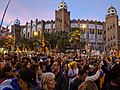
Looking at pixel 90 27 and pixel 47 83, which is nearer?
pixel 47 83

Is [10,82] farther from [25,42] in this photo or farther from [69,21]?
[69,21]

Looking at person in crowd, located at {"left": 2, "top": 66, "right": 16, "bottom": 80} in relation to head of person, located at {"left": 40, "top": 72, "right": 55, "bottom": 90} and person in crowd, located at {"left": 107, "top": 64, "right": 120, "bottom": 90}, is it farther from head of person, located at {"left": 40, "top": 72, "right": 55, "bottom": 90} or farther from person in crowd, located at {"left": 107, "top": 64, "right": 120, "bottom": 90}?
person in crowd, located at {"left": 107, "top": 64, "right": 120, "bottom": 90}

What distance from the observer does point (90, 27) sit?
131 meters

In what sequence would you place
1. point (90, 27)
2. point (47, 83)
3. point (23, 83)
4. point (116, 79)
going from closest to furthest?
point (23, 83) → point (47, 83) → point (116, 79) → point (90, 27)


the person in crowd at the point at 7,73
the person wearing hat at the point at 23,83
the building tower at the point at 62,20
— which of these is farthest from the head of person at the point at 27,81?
the building tower at the point at 62,20

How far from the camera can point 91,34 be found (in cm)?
12812

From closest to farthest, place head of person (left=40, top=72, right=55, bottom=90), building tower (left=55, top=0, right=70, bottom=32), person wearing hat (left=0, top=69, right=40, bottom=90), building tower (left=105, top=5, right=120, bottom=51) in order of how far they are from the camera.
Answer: person wearing hat (left=0, top=69, right=40, bottom=90), head of person (left=40, top=72, right=55, bottom=90), building tower (left=105, top=5, right=120, bottom=51), building tower (left=55, top=0, right=70, bottom=32)

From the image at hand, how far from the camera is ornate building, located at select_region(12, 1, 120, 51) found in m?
117

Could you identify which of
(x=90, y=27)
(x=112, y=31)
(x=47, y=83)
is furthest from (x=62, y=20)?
(x=47, y=83)

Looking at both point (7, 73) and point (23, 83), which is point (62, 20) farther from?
point (23, 83)

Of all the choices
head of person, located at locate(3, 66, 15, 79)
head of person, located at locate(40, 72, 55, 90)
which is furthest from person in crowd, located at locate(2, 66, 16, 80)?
head of person, located at locate(40, 72, 55, 90)

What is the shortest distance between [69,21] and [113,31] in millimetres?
21629

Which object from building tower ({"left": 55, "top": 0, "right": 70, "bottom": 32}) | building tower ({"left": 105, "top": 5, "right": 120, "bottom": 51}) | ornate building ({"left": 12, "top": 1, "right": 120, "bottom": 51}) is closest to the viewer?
building tower ({"left": 105, "top": 5, "right": 120, "bottom": 51})

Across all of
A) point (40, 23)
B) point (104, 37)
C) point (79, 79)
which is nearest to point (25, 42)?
point (40, 23)
